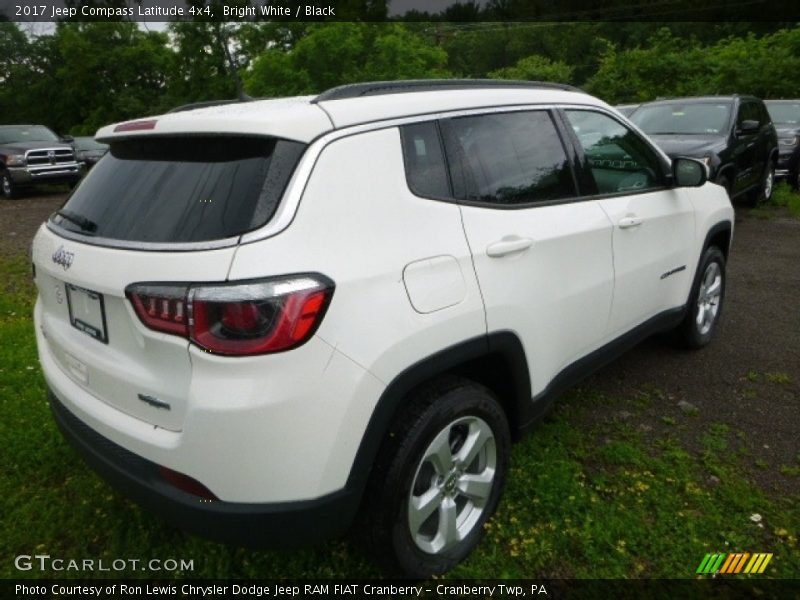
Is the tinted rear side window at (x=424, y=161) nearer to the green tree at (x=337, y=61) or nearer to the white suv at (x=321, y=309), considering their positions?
the white suv at (x=321, y=309)

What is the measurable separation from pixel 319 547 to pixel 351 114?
174 cm

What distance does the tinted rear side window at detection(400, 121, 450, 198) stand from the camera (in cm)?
221

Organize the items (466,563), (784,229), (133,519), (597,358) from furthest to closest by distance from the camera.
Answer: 1. (784,229)
2. (597,358)
3. (133,519)
4. (466,563)

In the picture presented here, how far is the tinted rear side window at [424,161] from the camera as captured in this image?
7.25ft

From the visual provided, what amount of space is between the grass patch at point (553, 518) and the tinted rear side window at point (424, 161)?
1.40 m

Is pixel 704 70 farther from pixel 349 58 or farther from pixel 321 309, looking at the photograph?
pixel 321 309

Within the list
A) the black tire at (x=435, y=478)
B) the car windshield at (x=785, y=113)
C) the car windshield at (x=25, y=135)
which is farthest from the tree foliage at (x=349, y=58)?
the black tire at (x=435, y=478)

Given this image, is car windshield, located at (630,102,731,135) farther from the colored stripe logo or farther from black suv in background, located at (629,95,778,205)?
the colored stripe logo

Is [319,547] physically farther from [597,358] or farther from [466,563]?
[597,358]

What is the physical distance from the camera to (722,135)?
8312mm

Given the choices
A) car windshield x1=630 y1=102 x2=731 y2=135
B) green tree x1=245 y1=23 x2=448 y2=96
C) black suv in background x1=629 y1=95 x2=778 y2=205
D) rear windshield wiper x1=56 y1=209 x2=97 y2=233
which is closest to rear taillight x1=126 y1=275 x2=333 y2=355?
rear windshield wiper x1=56 y1=209 x2=97 y2=233

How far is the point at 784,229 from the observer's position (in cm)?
873

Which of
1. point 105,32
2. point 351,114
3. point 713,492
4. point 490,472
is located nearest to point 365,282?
point 351,114

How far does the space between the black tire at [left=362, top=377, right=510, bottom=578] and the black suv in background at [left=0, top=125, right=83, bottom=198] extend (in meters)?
15.4
